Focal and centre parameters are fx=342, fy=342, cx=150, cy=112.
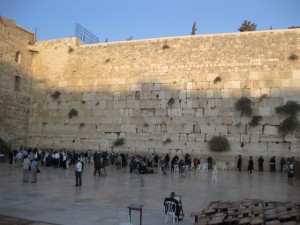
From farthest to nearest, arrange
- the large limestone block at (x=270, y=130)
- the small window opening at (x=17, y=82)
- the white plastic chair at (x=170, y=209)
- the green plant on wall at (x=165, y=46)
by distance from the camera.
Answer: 1. the small window opening at (x=17, y=82)
2. the green plant on wall at (x=165, y=46)
3. the large limestone block at (x=270, y=130)
4. the white plastic chair at (x=170, y=209)

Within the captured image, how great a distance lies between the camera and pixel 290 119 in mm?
16219

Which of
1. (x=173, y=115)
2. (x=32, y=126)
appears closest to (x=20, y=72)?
(x=32, y=126)

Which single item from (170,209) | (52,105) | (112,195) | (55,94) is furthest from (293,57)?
(52,105)

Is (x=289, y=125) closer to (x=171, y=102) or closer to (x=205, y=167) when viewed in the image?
(x=205, y=167)

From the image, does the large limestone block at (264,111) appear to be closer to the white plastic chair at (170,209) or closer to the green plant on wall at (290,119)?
the green plant on wall at (290,119)

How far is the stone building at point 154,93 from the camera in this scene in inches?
669

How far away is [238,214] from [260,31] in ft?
46.0

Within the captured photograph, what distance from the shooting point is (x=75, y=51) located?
70.7 ft

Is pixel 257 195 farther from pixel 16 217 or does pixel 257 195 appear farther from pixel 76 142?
pixel 76 142

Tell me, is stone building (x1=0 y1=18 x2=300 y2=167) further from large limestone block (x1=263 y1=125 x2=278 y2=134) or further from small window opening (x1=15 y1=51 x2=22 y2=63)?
small window opening (x1=15 y1=51 x2=22 y2=63)

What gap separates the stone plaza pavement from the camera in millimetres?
6914

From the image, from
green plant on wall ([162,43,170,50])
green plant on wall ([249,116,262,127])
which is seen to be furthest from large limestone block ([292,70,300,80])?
green plant on wall ([162,43,170,50])

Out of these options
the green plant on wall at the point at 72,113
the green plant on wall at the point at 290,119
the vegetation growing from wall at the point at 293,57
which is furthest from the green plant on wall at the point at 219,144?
the green plant on wall at the point at 72,113

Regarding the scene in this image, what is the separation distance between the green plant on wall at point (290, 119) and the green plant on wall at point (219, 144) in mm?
2641
